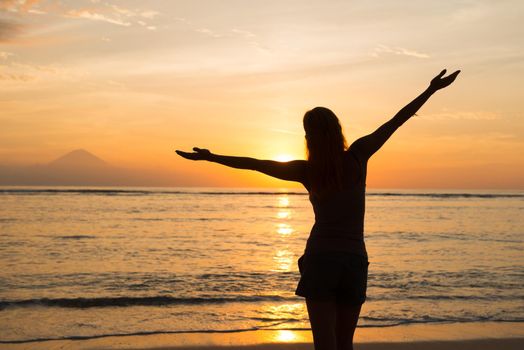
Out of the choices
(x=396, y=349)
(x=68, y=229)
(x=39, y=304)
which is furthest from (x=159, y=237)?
(x=396, y=349)

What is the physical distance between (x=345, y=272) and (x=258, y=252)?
45.5 feet

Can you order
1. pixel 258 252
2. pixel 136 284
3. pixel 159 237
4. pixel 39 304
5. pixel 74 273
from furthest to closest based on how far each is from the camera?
pixel 159 237, pixel 258 252, pixel 74 273, pixel 136 284, pixel 39 304

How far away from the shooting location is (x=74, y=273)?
12.5 m

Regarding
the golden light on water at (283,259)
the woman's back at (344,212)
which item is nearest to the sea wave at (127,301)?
the golden light on water at (283,259)

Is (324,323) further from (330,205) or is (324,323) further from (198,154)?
(198,154)

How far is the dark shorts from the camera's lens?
9.73ft

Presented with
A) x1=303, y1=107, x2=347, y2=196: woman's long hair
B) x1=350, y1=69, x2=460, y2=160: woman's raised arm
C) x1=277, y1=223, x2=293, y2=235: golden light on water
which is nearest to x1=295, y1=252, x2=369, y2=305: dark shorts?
x1=303, y1=107, x2=347, y2=196: woman's long hair

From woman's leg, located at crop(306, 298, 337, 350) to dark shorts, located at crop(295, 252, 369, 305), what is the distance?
4cm

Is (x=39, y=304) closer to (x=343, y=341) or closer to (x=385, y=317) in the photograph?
(x=385, y=317)

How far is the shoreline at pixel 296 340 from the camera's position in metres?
6.82

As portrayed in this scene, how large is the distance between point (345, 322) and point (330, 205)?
0.68 m

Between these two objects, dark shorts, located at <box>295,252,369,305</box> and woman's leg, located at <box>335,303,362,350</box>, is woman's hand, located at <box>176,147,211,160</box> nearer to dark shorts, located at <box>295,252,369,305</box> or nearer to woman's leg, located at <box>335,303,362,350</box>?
dark shorts, located at <box>295,252,369,305</box>

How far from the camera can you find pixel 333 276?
297cm

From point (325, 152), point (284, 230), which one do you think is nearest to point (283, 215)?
point (284, 230)
